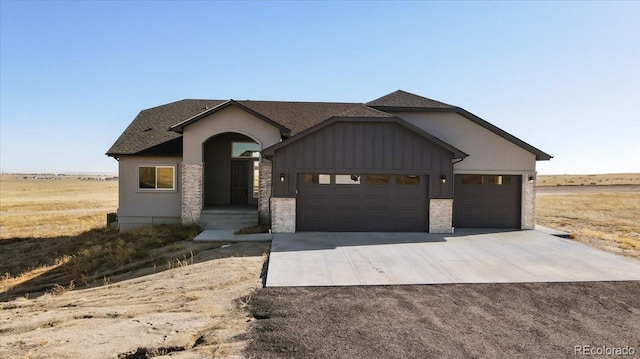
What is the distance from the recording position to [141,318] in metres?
5.44

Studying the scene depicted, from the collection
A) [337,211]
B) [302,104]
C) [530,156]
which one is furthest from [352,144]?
[530,156]

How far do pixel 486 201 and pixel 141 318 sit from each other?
13.2 metres

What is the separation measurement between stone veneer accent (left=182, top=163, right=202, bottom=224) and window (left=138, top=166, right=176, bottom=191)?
1108mm

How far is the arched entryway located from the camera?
1611cm

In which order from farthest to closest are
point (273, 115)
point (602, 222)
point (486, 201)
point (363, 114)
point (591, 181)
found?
point (591, 181) < point (602, 222) < point (273, 115) < point (486, 201) < point (363, 114)

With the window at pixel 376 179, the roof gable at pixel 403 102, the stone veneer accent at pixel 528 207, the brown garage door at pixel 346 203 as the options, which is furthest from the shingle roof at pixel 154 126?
the stone veneer accent at pixel 528 207

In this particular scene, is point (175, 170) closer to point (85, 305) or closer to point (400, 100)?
point (85, 305)

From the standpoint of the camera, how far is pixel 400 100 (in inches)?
607

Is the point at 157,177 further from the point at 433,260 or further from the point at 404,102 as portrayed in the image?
the point at 433,260

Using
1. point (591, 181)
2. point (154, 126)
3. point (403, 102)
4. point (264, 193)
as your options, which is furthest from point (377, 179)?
point (591, 181)

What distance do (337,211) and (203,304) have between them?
294 inches

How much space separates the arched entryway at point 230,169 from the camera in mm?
16109

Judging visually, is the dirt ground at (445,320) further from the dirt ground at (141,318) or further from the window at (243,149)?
the window at (243,149)

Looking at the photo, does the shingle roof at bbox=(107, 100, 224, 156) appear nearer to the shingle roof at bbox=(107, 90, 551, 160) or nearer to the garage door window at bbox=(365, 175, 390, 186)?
the shingle roof at bbox=(107, 90, 551, 160)
